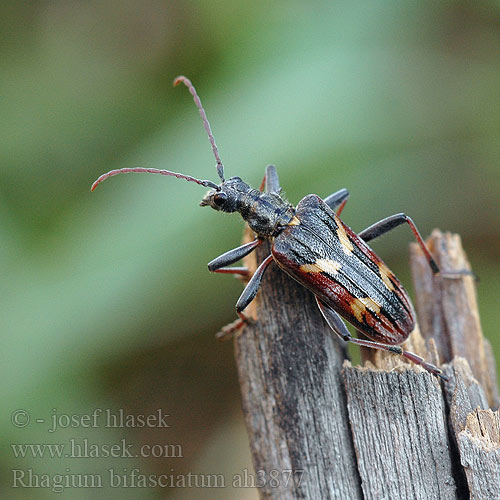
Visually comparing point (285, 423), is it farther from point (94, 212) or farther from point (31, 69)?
point (31, 69)

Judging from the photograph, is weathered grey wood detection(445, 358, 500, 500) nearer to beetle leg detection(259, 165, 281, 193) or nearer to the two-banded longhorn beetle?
the two-banded longhorn beetle

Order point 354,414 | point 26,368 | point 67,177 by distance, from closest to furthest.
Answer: point 354,414, point 26,368, point 67,177

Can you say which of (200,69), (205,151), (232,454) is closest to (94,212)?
(205,151)

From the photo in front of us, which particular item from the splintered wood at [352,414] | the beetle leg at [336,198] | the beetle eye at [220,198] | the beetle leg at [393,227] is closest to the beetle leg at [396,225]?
the beetle leg at [393,227]

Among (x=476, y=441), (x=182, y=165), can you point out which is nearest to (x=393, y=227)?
(x=476, y=441)

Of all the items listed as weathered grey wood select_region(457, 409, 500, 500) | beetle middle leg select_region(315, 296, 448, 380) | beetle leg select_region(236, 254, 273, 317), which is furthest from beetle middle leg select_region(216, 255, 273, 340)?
weathered grey wood select_region(457, 409, 500, 500)

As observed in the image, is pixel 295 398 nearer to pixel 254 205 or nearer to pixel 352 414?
pixel 352 414
